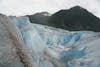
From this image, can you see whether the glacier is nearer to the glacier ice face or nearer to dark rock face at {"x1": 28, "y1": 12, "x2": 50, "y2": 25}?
the glacier ice face

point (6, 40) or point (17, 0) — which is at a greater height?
point (6, 40)

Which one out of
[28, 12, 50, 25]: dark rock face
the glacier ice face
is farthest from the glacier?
[28, 12, 50, 25]: dark rock face

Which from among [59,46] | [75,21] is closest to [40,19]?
[75,21]

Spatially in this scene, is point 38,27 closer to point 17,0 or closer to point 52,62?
point 52,62

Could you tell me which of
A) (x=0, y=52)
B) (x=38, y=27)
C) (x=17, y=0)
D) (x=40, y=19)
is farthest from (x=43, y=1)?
(x=0, y=52)

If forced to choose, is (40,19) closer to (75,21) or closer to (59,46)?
(75,21)

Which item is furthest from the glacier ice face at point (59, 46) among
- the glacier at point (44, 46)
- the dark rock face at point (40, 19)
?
the dark rock face at point (40, 19)

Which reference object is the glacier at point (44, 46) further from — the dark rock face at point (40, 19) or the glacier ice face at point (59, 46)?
the dark rock face at point (40, 19)
